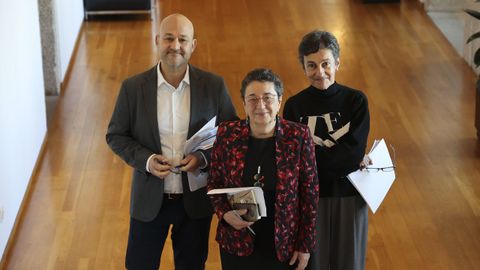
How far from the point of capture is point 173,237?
4445mm

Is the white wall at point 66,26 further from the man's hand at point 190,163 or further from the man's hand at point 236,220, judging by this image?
the man's hand at point 236,220

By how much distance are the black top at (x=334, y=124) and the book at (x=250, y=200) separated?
448 mm

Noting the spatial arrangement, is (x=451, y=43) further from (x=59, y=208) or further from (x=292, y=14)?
(x=59, y=208)

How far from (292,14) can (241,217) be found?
769cm

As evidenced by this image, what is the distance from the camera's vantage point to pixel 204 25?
35.6 feet

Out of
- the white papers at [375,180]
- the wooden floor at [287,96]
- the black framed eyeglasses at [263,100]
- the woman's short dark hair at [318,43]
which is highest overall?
the woman's short dark hair at [318,43]

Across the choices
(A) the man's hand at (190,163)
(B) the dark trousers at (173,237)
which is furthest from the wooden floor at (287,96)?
(A) the man's hand at (190,163)

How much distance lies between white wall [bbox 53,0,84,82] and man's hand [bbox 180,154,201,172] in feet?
16.2

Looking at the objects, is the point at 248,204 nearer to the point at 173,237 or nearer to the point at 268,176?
the point at 268,176

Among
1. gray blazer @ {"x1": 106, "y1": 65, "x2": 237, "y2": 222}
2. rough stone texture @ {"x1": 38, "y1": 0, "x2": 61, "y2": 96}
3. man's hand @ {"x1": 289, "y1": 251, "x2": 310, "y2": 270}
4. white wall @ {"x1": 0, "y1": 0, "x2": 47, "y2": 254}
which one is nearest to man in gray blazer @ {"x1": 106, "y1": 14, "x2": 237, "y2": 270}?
gray blazer @ {"x1": 106, "y1": 65, "x2": 237, "y2": 222}

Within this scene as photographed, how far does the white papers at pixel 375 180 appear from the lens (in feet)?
13.5

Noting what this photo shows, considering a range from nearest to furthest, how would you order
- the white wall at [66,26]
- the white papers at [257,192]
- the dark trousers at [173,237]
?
the white papers at [257,192]
the dark trousers at [173,237]
the white wall at [66,26]

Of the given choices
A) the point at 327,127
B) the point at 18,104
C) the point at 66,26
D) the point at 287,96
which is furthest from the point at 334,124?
the point at 66,26

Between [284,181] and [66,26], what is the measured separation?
616cm
